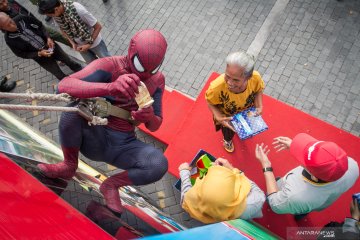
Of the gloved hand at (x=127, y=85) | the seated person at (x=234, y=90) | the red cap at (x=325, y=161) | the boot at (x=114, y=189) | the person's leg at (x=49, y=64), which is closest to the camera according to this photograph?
the gloved hand at (x=127, y=85)

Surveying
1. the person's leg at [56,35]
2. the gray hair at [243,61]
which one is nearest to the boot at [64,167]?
the gray hair at [243,61]

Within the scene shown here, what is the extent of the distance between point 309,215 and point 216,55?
3.16 m

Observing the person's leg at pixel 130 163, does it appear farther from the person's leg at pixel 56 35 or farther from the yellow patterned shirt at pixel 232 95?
the person's leg at pixel 56 35

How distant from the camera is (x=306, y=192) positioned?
9.70 feet

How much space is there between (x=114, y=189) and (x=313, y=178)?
1.85 meters

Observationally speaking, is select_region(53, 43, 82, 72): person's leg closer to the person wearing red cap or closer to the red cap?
the person wearing red cap

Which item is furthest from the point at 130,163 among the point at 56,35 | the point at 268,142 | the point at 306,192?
the point at 56,35

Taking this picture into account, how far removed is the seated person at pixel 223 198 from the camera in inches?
110

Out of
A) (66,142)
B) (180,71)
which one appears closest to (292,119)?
(180,71)

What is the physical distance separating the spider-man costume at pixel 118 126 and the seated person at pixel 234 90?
73cm

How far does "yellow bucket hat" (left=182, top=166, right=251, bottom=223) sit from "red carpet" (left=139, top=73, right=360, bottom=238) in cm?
118

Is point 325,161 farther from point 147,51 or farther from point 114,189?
point 114,189

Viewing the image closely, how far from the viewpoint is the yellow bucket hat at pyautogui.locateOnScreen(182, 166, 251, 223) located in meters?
2.79
